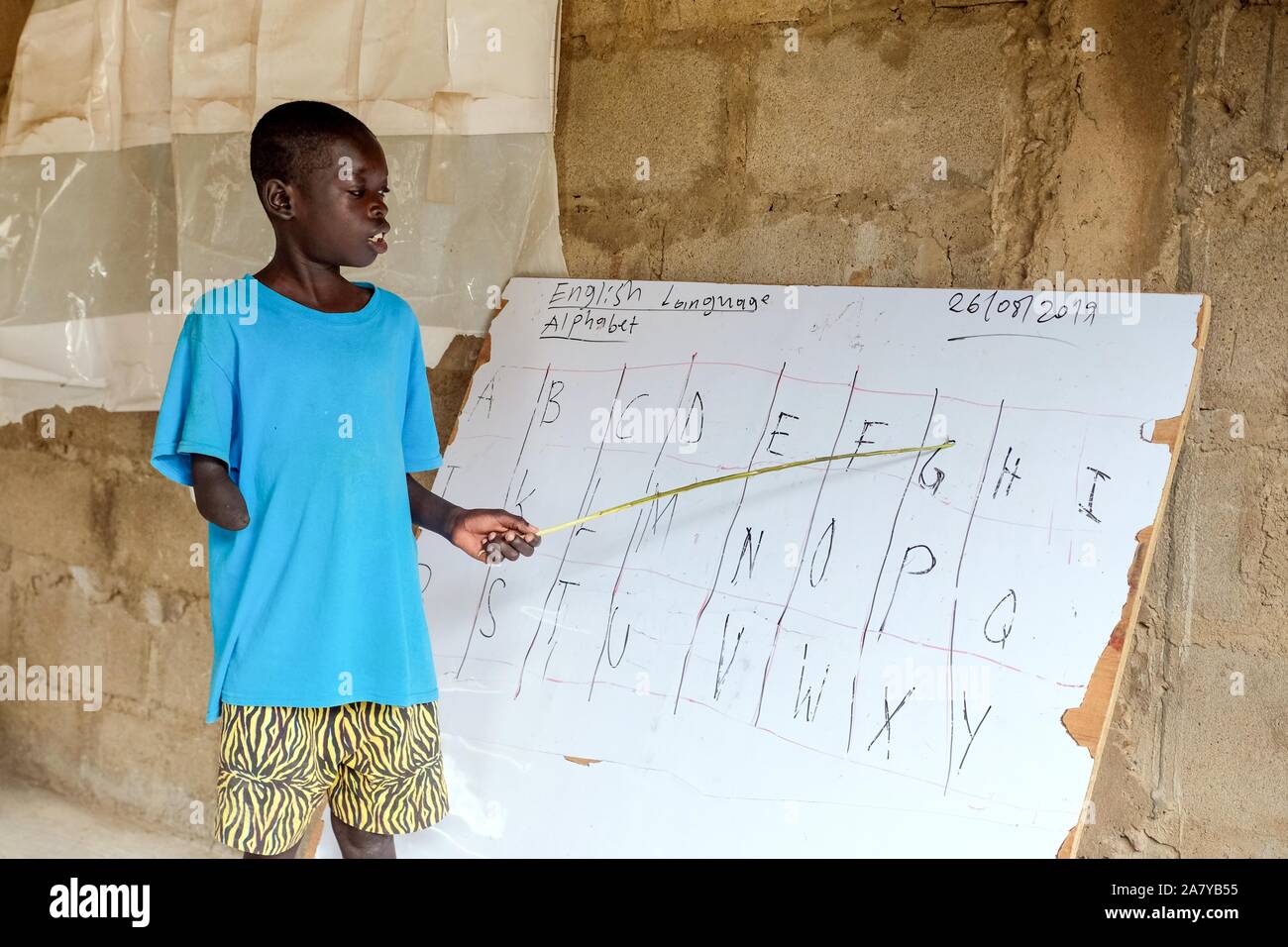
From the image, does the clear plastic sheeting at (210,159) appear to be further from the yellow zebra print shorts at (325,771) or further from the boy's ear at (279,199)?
the yellow zebra print shorts at (325,771)

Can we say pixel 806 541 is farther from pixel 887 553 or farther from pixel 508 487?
pixel 508 487

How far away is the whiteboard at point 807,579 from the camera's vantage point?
1.65 metres

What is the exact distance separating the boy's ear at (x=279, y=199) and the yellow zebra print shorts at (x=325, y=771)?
653 mm

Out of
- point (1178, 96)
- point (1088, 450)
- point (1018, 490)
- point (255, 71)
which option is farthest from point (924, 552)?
point (255, 71)

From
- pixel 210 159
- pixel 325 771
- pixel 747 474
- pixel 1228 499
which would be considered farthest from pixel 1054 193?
pixel 210 159

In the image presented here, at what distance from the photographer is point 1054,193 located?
200cm

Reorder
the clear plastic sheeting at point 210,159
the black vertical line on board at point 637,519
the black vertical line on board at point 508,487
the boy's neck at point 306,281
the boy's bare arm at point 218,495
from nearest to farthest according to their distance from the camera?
the boy's bare arm at point 218,495 → the boy's neck at point 306,281 → the black vertical line on board at point 637,519 → the black vertical line on board at point 508,487 → the clear plastic sheeting at point 210,159

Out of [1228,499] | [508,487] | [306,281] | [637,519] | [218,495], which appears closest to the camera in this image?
[218,495]

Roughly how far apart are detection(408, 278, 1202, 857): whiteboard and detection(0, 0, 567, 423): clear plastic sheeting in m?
A: 0.41

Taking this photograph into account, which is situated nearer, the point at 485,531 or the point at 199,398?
the point at 199,398

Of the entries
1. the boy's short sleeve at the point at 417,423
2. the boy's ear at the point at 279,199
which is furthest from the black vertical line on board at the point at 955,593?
the boy's ear at the point at 279,199

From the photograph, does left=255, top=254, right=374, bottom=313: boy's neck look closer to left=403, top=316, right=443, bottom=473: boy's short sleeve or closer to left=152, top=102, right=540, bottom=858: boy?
left=152, top=102, right=540, bottom=858: boy

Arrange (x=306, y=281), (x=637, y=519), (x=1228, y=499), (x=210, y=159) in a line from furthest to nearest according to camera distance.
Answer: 1. (x=210, y=159)
2. (x=637, y=519)
3. (x=1228, y=499)
4. (x=306, y=281)

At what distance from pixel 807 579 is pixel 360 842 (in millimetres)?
757
